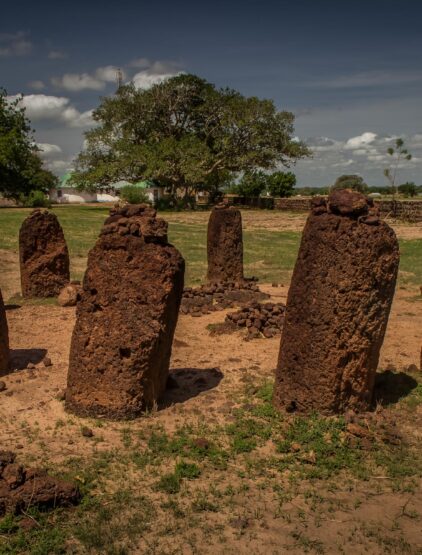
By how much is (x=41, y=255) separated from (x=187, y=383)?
22.8 feet

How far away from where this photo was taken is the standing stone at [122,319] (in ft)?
20.3

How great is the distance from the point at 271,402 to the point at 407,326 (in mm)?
4640

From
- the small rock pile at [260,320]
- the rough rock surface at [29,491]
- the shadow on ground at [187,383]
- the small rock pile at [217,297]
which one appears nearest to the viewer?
the rough rock surface at [29,491]

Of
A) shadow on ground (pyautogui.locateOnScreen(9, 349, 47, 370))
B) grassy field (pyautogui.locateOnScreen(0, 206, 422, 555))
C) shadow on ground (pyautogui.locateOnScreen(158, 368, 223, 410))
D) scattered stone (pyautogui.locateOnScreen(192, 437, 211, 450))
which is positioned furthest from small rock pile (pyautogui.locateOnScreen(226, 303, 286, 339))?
scattered stone (pyautogui.locateOnScreen(192, 437, 211, 450))

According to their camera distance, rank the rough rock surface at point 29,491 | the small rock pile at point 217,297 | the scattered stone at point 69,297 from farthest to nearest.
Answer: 1. the scattered stone at point 69,297
2. the small rock pile at point 217,297
3. the rough rock surface at point 29,491

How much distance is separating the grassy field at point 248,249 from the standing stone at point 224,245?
1.24 meters

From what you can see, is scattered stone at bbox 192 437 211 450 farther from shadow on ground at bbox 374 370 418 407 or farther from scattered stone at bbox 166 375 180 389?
shadow on ground at bbox 374 370 418 407

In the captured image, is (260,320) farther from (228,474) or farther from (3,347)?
(228,474)

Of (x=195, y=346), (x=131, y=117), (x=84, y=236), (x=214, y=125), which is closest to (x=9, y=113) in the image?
(x=131, y=117)

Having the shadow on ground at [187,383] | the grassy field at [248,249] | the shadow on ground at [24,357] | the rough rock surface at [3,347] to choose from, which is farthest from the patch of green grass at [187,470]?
the grassy field at [248,249]

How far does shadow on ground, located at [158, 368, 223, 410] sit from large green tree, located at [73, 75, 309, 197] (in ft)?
125

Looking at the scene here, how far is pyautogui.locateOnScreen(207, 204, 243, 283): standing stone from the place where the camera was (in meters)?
13.9

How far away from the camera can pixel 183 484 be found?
496 centimetres

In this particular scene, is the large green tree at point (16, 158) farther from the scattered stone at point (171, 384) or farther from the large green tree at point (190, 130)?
the scattered stone at point (171, 384)
